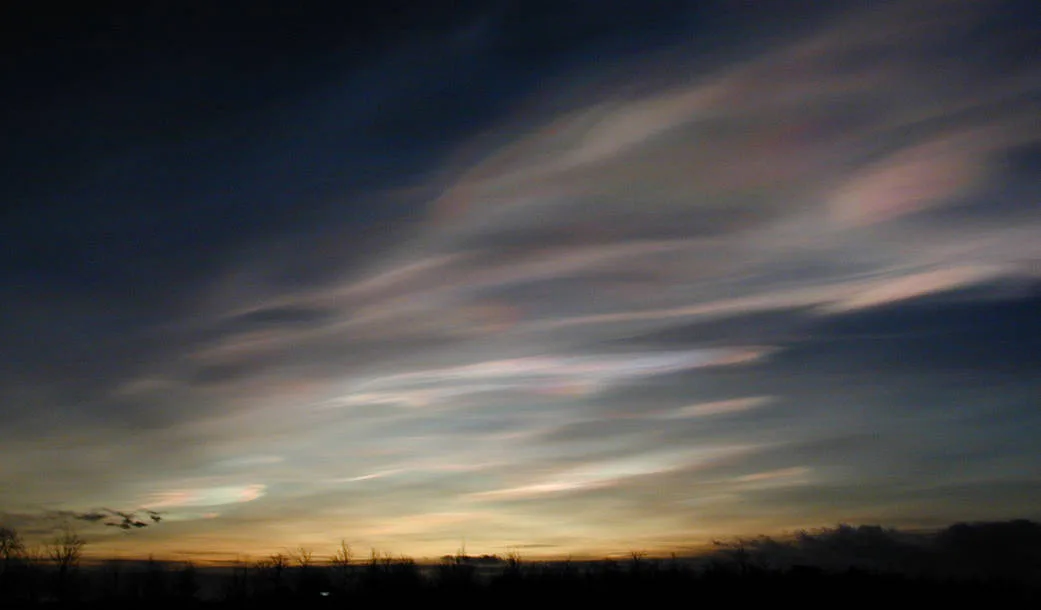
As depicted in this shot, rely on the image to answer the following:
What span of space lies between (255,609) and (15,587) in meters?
57.7

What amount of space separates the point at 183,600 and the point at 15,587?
138ft

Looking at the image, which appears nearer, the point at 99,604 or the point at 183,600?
the point at 99,604

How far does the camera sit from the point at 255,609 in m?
195

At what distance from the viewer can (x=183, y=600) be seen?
193m

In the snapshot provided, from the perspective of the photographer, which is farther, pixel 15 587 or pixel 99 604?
pixel 15 587

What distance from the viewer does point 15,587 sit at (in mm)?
199375

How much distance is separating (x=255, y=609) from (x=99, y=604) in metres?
40.8

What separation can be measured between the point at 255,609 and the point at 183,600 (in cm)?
1611

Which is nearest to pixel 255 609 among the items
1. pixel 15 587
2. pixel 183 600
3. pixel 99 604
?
pixel 183 600

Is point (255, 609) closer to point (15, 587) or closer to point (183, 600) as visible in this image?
point (183, 600)

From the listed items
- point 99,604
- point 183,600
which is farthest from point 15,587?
point 99,604

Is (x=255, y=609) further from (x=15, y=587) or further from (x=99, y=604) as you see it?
(x=15, y=587)

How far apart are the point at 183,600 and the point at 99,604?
3378 centimetres

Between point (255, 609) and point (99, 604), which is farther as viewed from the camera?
point (255, 609)
